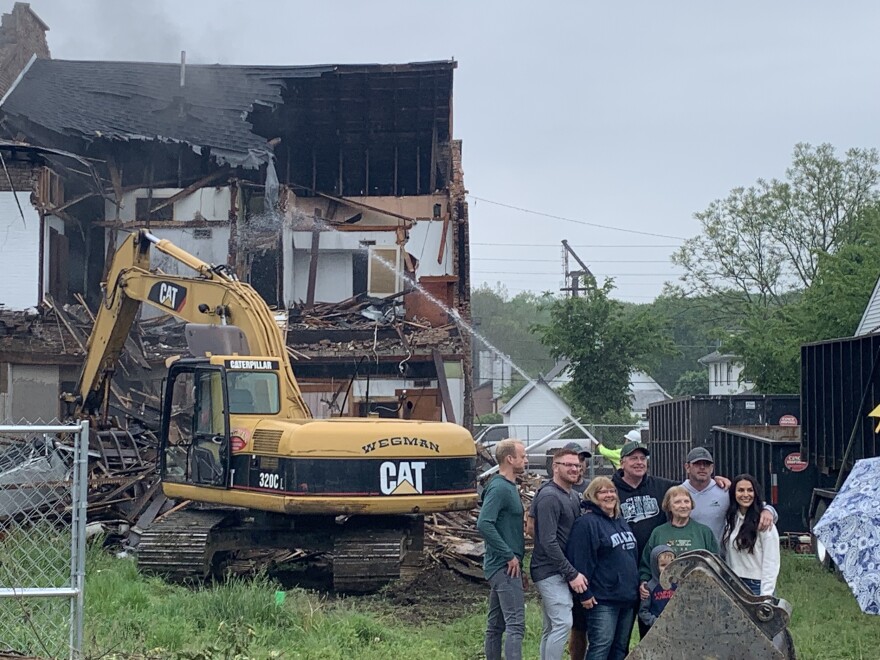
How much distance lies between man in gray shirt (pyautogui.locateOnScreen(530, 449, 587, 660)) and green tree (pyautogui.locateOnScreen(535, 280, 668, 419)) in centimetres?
3138

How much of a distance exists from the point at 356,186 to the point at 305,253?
3.52m

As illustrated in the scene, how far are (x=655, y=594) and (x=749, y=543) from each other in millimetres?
731

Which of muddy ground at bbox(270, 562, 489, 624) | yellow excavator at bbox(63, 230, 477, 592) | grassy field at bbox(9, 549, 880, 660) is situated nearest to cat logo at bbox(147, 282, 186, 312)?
yellow excavator at bbox(63, 230, 477, 592)

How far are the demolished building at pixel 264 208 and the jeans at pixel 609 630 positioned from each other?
13843mm

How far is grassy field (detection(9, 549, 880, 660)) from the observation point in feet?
26.1

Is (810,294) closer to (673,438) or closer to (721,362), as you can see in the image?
(673,438)

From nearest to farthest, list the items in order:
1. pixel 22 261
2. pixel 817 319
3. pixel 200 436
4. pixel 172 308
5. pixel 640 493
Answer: pixel 640 493, pixel 200 436, pixel 172 308, pixel 22 261, pixel 817 319

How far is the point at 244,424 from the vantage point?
12180 millimetres

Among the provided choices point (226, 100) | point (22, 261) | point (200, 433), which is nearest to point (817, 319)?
point (226, 100)

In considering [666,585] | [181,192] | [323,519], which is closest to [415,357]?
[181,192]

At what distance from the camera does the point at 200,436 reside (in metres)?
12.4

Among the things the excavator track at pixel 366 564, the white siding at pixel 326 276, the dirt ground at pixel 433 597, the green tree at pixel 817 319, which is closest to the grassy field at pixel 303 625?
the dirt ground at pixel 433 597

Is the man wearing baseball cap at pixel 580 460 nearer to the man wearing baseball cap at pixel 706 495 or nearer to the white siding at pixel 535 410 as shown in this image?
the man wearing baseball cap at pixel 706 495

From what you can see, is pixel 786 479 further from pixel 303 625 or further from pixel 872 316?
pixel 303 625
